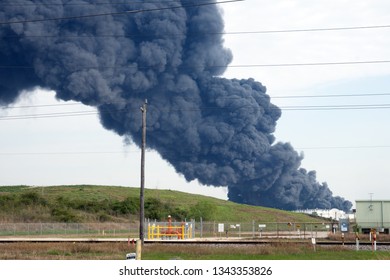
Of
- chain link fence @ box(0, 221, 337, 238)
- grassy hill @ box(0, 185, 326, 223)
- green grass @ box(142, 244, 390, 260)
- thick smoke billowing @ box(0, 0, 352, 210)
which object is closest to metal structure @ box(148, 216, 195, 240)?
chain link fence @ box(0, 221, 337, 238)

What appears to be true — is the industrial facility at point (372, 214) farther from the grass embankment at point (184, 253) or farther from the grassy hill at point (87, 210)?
the grass embankment at point (184, 253)

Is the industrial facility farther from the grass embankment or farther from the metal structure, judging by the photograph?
the grass embankment

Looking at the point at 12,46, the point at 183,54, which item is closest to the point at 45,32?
the point at 12,46

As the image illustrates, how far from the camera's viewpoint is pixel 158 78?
121 m

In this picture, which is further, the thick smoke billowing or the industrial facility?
the thick smoke billowing

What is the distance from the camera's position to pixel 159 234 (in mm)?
56125

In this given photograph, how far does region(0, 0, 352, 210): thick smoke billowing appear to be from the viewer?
106688 mm

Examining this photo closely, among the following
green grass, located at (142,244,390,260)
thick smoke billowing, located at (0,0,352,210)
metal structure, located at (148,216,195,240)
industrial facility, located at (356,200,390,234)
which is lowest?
green grass, located at (142,244,390,260)

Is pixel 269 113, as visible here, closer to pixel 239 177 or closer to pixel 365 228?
pixel 239 177

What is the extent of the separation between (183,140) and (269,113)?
21.8 metres

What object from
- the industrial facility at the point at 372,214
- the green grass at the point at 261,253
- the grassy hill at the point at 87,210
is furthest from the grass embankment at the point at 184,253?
the grassy hill at the point at 87,210

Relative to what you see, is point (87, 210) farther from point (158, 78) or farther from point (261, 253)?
point (261, 253)

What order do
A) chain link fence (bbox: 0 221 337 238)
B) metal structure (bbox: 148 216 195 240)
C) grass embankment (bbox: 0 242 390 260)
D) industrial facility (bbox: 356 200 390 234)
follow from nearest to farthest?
grass embankment (bbox: 0 242 390 260), metal structure (bbox: 148 216 195 240), chain link fence (bbox: 0 221 337 238), industrial facility (bbox: 356 200 390 234)

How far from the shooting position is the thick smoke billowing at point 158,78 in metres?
107
